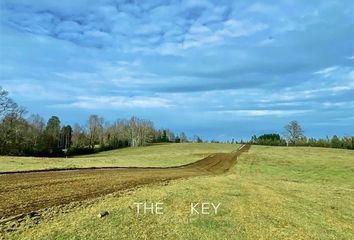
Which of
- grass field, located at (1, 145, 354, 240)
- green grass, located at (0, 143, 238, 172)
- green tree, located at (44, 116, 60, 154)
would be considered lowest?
grass field, located at (1, 145, 354, 240)

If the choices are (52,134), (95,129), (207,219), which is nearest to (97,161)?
(207,219)

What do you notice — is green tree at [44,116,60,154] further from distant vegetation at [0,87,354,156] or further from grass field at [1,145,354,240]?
grass field at [1,145,354,240]

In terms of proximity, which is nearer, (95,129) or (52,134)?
(52,134)

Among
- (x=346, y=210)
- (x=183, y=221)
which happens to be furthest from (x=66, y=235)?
(x=346, y=210)

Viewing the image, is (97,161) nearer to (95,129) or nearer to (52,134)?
(52,134)

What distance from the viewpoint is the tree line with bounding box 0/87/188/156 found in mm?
82375

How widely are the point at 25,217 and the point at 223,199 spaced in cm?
886

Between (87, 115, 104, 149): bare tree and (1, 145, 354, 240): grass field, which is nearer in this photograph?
A: (1, 145, 354, 240): grass field

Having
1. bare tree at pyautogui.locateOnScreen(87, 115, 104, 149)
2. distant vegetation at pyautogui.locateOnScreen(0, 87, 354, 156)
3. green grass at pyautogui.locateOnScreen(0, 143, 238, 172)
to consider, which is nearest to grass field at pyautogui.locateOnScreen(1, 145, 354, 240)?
green grass at pyautogui.locateOnScreen(0, 143, 238, 172)

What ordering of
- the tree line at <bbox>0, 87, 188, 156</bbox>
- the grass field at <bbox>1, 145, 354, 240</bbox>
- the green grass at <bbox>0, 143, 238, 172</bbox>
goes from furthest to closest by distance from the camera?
1. the tree line at <bbox>0, 87, 188, 156</bbox>
2. the green grass at <bbox>0, 143, 238, 172</bbox>
3. the grass field at <bbox>1, 145, 354, 240</bbox>

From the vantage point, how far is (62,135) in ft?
445

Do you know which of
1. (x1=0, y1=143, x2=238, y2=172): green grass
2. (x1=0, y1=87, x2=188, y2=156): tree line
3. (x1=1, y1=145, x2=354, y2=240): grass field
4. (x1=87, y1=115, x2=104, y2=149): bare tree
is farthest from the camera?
(x1=87, y1=115, x2=104, y2=149): bare tree

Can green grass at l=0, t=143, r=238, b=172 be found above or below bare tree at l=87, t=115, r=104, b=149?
below

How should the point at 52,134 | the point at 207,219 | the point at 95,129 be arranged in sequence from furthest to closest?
the point at 95,129, the point at 52,134, the point at 207,219
